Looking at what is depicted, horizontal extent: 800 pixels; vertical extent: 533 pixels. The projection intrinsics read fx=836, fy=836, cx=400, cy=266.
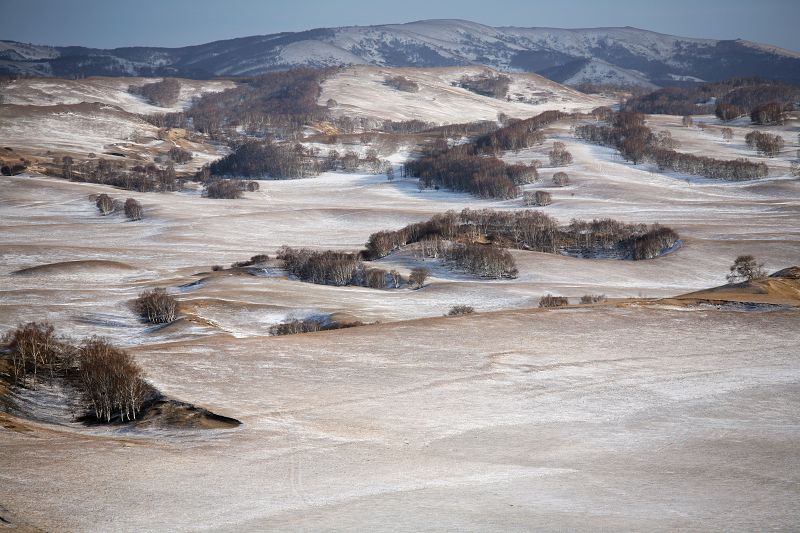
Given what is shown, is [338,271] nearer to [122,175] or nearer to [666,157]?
[122,175]

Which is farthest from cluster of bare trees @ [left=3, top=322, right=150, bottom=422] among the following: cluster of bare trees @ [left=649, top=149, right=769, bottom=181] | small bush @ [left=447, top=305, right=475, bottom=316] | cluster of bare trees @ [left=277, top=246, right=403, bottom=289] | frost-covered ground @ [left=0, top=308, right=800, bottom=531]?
cluster of bare trees @ [left=649, top=149, right=769, bottom=181]

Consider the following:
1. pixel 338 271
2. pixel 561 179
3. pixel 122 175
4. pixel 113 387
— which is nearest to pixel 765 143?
pixel 561 179

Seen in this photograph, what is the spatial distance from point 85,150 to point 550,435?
184 meters

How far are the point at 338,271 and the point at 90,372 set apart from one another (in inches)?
1860

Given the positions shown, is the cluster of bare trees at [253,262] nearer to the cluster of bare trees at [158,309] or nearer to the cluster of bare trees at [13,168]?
the cluster of bare trees at [158,309]

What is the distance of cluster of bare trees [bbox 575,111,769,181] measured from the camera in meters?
151

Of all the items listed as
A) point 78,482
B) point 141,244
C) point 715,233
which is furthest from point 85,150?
point 78,482

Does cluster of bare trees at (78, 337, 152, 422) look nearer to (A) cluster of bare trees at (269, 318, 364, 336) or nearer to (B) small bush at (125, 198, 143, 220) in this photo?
(A) cluster of bare trees at (269, 318, 364, 336)

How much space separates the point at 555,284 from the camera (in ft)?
250

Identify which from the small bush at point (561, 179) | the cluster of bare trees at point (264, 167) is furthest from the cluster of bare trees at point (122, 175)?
the small bush at point (561, 179)

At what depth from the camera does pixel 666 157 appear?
168 m

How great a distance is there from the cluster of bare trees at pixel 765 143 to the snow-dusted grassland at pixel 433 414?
313 ft

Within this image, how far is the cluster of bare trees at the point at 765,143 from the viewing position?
169m

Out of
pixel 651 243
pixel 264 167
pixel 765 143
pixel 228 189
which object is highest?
pixel 765 143
